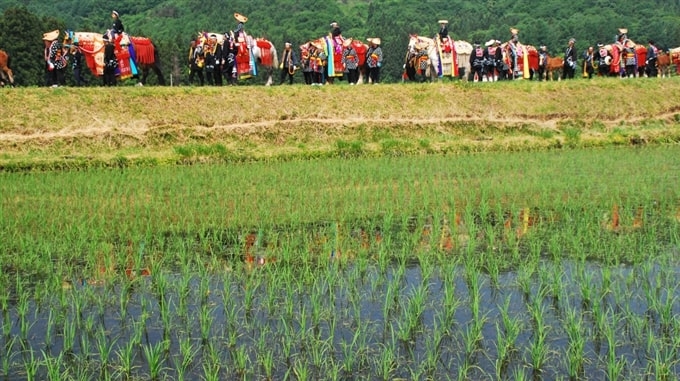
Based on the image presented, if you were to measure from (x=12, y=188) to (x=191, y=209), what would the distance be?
2839mm

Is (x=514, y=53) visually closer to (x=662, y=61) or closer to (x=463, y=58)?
(x=463, y=58)

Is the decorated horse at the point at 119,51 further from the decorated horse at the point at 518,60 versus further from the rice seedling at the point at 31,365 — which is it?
the rice seedling at the point at 31,365

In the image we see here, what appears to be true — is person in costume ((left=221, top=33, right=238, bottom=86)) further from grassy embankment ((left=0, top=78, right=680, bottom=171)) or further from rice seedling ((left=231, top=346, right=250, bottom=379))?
rice seedling ((left=231, top=346, right=250, bottom=379))

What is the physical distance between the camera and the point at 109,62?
16.7 m

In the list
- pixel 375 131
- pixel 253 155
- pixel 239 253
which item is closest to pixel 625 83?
pixel 375 131

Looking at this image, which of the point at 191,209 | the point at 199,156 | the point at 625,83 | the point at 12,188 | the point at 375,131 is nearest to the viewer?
the point at 191,209

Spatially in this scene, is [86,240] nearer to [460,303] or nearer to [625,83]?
[460,303]

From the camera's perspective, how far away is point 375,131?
51.8 feet

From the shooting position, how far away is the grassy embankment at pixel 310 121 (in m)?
13.7

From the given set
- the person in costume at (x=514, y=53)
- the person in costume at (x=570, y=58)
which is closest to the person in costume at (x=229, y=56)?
the person in costume at (x=514, y=53)

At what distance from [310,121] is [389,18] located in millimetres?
73700

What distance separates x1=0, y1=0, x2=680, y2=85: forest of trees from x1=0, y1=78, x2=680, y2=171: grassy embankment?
111 ft

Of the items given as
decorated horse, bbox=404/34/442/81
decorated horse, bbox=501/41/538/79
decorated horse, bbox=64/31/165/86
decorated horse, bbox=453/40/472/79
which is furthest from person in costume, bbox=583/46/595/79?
decorated horse, bbox=64/31/165/86

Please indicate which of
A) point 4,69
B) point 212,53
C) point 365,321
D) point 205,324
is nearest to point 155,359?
point 205,324
